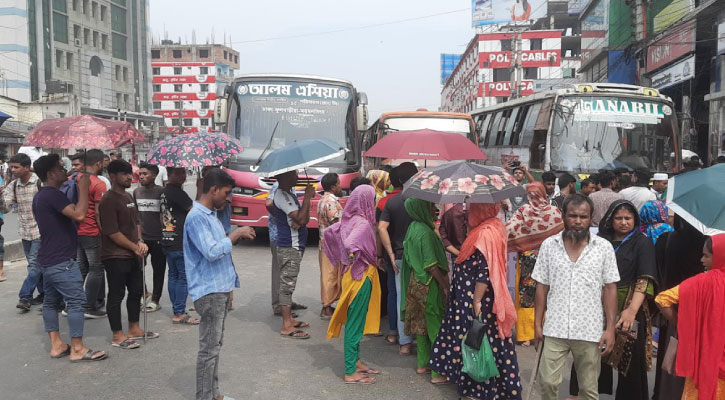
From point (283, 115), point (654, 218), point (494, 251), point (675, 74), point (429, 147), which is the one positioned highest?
point (675, 74)

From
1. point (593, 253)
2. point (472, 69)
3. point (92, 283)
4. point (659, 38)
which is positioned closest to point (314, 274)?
point (92, 283)

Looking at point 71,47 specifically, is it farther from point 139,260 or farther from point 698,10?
point 139,260

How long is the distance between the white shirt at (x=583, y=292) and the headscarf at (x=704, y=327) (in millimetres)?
456

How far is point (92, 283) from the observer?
6.32m

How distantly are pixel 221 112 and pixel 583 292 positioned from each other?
893 cm

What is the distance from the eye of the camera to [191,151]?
5.63 m

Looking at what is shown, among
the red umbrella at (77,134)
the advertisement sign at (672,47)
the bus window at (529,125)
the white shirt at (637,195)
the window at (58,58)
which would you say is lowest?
the white shirt at (637,195)

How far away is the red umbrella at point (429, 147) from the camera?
20.4 ft

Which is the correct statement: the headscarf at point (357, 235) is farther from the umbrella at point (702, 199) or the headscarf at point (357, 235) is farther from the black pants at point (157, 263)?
the black pants at point (157, 263)

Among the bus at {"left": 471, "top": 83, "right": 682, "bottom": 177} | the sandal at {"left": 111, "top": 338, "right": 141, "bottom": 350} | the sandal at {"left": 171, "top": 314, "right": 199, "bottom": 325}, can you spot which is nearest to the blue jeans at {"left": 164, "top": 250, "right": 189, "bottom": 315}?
the sandal at {"left": 171, "top": 314, "right": 199, "bottom": 325}

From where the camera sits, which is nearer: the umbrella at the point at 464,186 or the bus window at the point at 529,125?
the umbrella at the point at 464,186

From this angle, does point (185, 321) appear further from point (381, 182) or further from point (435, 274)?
point (435, 274)

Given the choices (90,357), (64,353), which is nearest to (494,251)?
(90,357)

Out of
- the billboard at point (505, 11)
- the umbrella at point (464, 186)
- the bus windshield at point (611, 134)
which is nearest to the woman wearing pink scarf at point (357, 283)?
the umbrella at point (464, 186)
